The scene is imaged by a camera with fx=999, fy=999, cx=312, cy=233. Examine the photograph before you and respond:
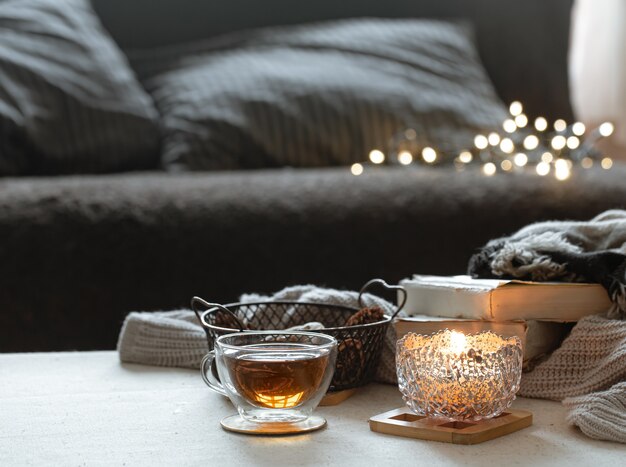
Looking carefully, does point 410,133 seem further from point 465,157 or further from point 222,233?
point 222,233

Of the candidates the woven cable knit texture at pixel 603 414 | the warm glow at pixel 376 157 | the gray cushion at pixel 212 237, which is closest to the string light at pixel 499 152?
the warm glow at pixel 376 157

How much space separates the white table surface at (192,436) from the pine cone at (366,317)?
0.20ft

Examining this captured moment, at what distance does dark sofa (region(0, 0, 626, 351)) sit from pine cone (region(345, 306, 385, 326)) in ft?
2.13

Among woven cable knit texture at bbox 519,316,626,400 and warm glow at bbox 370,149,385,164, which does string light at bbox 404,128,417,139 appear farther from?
woven cable knit texture at bbox 519,316,626,400

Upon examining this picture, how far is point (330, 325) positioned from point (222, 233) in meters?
0.60

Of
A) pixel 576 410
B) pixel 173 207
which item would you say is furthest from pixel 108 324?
pixel 576 410

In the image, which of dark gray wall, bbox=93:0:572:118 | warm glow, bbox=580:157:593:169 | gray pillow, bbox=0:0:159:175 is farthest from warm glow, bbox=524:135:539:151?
gray pillow, bbox=0:0:159:175

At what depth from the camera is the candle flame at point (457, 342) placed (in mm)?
760

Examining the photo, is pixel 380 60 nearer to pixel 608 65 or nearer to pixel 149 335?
pixel 608 65

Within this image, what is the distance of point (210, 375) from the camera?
2.62 feet

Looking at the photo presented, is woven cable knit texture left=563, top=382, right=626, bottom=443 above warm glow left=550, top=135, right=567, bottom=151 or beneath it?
beneath

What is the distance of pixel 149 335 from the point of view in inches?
38.6

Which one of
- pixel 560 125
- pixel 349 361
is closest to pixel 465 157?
pixel 560 125

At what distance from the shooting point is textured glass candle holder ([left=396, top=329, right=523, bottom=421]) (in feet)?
2.38
